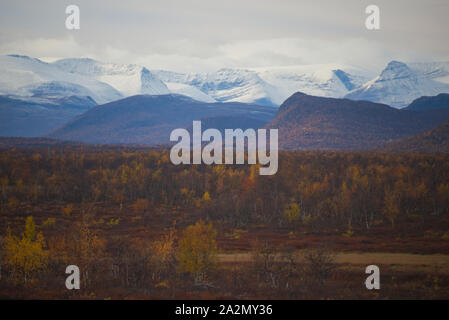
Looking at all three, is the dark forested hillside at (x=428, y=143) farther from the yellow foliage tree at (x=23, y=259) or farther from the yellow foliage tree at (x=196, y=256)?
the yellow foliage tree at (x=23, y=259)

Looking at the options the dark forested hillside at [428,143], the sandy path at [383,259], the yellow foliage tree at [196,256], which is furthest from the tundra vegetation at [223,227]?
the dark forested hillside at [428,143]

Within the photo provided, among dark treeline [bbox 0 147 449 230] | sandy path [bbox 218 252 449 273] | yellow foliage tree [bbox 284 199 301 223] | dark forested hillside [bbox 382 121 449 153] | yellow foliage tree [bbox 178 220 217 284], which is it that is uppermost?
dark forested hillside [bbox 382 121 449 153]

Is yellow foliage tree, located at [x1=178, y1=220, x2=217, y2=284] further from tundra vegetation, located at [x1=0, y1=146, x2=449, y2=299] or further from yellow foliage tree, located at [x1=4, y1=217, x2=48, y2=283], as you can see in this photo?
yellow foliage tree, located at [x1=4, y1=217, x2=48, y2=283]

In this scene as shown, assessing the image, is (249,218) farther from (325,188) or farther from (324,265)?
(324,265)

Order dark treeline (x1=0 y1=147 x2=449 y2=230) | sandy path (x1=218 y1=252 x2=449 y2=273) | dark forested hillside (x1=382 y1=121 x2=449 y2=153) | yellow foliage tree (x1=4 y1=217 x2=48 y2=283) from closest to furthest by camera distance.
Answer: yellow foliage tree (x1=4 y1=217 x2=48 y2=283) → sandy path (x1=218 y1=252 x2=449 y2=273) → dark treeline (x1=0 y1=147 x2=449 y2=230) → dark forested hillside (x1=382 y1=121 x2=449 y2=153)

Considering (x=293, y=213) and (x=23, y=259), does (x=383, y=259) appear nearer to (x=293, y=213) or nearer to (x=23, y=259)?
(x=293, y=213)

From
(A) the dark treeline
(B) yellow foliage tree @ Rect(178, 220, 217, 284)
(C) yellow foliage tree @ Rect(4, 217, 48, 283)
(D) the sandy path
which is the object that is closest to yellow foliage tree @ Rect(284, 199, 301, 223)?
(A) the dark treeline

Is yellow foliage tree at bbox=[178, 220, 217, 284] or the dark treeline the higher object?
the dark treeline

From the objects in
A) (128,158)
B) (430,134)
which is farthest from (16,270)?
(430,134)

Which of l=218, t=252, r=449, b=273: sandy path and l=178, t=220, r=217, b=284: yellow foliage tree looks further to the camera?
l=218, t=252, r=449, b=273: sandy path

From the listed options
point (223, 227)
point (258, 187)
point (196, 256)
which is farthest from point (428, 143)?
point (196, 256)

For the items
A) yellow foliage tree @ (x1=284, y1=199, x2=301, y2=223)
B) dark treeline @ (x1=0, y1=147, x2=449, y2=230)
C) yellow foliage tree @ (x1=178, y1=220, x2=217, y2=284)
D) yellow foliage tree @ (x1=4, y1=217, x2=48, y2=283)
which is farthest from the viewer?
dark treeline @ (x1=0, y1=147, x2=449, y2=230)

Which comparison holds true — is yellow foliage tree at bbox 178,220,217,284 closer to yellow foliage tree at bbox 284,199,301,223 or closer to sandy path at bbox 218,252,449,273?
sandy path at bbox 218,252,449,273
